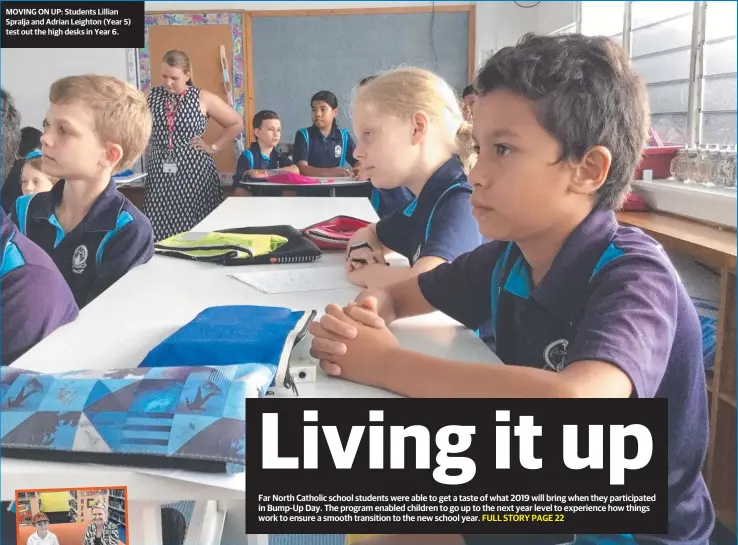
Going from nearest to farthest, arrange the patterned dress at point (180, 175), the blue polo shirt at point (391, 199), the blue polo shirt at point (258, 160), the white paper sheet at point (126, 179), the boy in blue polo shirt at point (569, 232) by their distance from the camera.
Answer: the boy in blue polo shirt at point (569, 232), the white paper sheet at point (126, 179), the patterned dress at point (180, 175), the blue polo shirt at point (391, 199), the blue polo shirt at point (258, 160)

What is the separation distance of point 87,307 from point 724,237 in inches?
37.7

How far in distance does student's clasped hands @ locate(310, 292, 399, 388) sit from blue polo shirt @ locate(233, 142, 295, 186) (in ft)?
6.32

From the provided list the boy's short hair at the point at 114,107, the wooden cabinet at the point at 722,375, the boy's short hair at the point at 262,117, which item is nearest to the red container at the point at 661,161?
the wooden cabinet at the point at 722,375

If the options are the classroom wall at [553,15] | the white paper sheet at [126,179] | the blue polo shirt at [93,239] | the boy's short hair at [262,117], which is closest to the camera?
the blue polo shirt at [93,239]

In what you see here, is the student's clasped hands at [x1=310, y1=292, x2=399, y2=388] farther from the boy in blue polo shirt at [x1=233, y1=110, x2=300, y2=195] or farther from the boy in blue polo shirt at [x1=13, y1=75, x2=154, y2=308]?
the boy in blue polo shirt at [x1=233, y1=110, x2=300, y2=195]

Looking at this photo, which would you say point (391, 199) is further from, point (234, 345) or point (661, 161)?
point (234, 345)

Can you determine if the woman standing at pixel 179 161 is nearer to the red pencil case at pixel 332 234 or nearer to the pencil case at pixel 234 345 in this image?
the red pencil case at pixel 332 234

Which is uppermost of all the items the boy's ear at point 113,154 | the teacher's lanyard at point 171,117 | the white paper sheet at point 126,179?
the teacher's lanyard at point 171,117

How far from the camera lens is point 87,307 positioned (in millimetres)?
610

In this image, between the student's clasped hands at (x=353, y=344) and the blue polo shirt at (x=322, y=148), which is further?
the blue polo shirt at (x=322, y=148)

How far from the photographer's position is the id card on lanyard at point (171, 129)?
56.9 inches

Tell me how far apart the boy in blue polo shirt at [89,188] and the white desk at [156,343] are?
0.03 metres

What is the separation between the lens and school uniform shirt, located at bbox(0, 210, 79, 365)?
19.0 inches

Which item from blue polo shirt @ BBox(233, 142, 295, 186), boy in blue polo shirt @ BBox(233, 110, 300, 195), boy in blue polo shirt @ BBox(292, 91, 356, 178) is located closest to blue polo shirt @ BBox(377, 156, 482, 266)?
boy in blue polo shirt @ BBox(233, 110, 300, 195)
